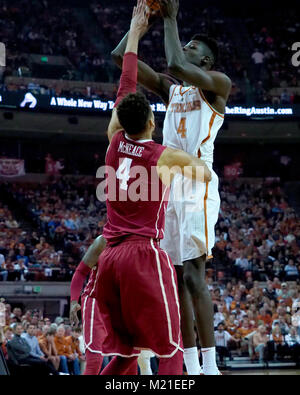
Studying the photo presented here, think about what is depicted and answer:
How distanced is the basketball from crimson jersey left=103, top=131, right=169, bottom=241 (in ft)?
3.90

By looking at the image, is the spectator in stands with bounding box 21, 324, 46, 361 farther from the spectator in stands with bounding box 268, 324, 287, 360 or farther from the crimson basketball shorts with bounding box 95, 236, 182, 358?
the crimson basketball shorts with bounding box 95, 236, 182, 358

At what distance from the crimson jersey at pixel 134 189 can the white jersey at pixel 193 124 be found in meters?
1.01

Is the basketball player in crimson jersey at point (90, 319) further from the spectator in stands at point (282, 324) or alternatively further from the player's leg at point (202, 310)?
the spectator in stands at point (282, 324)

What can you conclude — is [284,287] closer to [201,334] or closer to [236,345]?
[236,345]

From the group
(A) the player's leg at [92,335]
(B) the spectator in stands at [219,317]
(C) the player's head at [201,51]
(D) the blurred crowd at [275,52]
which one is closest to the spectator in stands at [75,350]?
(B) the spectator in stands at [219,317]

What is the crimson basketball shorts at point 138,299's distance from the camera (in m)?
3.62

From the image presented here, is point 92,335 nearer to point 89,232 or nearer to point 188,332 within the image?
point 188,332

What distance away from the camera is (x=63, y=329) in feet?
32.9

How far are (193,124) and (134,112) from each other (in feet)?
3.75

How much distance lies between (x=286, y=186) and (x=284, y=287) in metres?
8.81

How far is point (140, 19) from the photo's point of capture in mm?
4285

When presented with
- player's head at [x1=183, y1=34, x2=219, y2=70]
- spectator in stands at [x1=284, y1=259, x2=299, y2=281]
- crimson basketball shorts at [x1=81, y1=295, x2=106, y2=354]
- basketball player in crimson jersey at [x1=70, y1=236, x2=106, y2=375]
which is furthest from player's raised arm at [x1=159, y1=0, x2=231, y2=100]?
spectator in stands at [x1=284, y1=259, x2=299, y2=281]

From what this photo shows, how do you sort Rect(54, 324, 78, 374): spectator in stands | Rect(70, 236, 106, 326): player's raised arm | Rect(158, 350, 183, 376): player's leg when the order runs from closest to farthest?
Rect(158, 350, 183, 376): player's leg < Rect(70, 236, 106, 326): player's raised arm < Rect(54, 324, 78, 374): spectator in stands

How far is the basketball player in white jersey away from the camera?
4445mm
